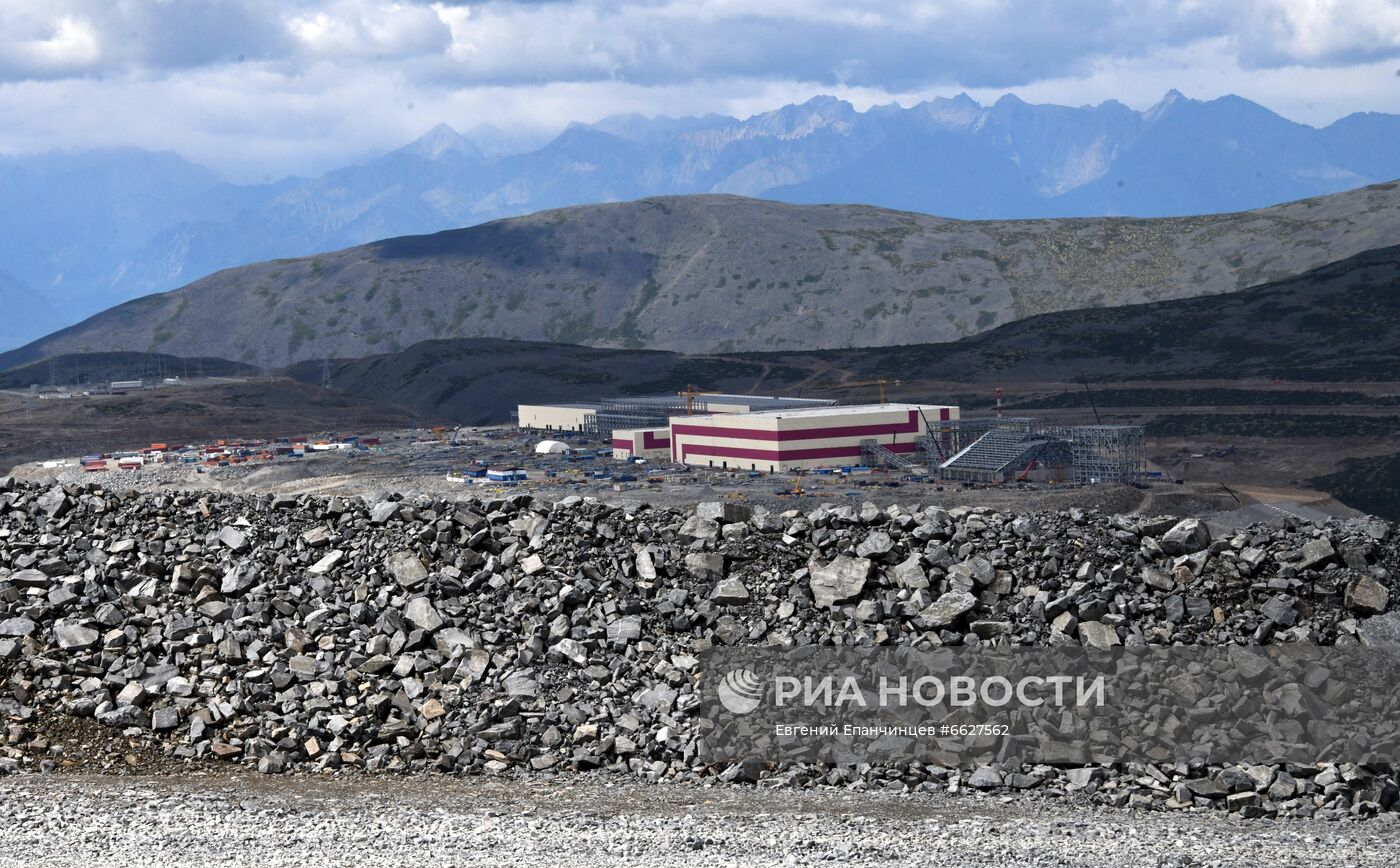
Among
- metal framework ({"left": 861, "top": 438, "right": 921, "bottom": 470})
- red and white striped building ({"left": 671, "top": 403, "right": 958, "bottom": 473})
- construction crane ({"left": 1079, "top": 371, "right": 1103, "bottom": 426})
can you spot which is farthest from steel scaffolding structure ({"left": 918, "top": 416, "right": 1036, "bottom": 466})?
construction crane ({"left": 1079, "top": 371, "right": 1103, "bottom": 426})

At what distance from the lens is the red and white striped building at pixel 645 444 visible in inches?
5187

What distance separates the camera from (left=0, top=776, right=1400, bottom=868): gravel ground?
18.7 m

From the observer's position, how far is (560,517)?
2809cm

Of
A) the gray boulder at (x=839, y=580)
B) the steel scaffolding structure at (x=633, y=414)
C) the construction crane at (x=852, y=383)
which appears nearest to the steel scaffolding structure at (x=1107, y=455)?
the steel scaffolding structure at (x=633, y=414)

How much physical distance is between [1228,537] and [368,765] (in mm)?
14431

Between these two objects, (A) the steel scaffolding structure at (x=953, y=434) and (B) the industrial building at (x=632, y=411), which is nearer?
(A) the steel scaffolding structure at (x=953, y=434)

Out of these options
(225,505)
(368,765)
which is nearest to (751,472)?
(225,505)

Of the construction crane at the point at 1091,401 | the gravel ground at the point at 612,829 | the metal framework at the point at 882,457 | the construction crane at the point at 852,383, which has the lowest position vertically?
the metal framework at the point at 882,457

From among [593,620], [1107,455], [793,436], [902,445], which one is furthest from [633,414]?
[593,620]

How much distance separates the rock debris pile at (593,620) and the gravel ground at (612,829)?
808 millimetres

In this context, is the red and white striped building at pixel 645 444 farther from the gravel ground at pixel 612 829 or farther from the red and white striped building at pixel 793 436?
the gravel ground at pixel 612 829

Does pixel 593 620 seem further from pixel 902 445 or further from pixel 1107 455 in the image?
pixel 902 445

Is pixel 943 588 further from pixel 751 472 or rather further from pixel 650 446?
pixel 650 446

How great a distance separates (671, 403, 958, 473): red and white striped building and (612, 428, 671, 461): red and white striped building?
315cm
